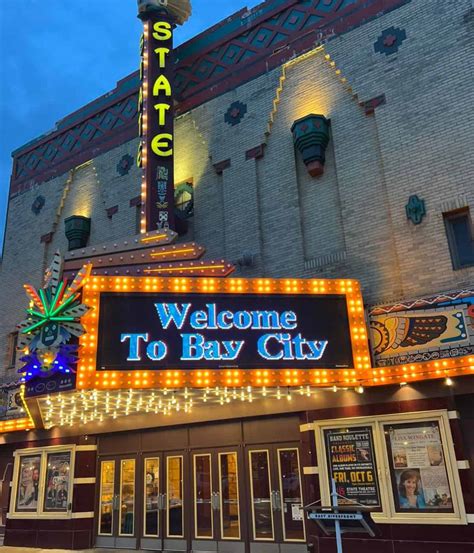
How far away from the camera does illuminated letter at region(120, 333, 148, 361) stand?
1031 centimetres

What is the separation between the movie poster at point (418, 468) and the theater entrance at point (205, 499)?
8.20 ft

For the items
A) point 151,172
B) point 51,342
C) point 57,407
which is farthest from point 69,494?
point 151,172

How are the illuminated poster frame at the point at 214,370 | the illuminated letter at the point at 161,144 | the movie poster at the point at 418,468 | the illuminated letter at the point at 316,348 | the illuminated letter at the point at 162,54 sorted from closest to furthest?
the illuminated poster frame at the point at 214,370 < the movie poster at the point at 418,468 < the illuminated letter at the point at 316,348 < the illuminated letter at the point at 161,144 < the illuminated letter at the point at 162,54

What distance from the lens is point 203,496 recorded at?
45.6 feet

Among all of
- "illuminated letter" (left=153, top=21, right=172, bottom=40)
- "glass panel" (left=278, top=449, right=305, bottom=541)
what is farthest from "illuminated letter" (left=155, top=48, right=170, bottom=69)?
"glass panel" (left=278, top=449, right=305, bottom=541)

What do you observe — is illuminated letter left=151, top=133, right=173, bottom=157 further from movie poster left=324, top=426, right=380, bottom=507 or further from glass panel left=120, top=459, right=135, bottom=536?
movie poster left=324, top=426, right=380, bottom=507

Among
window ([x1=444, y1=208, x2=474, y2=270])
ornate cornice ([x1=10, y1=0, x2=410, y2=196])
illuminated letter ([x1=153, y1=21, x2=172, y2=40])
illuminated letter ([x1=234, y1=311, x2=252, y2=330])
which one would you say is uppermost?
illuminated letter ([x1=153, y1=21, x2=172, y2=40])

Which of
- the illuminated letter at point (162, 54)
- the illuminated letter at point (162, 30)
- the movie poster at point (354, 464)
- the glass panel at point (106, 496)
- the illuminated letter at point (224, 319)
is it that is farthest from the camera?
the illuminated letter at point (162, 30)

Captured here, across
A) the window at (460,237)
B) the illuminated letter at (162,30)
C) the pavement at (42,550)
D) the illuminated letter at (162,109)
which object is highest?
the illuminated letter at (162,30)

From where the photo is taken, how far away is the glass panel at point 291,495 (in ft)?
40.8

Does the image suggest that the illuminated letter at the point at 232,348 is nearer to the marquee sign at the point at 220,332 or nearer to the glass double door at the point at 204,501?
the marquee sign at the point at 220,332

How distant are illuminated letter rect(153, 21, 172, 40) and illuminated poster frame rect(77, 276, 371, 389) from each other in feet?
34.0

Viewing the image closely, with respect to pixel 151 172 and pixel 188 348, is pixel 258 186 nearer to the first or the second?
pixel 151 172

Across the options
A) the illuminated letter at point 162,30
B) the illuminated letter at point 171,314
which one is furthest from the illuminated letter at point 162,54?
the illuminated letter at point 171,314
